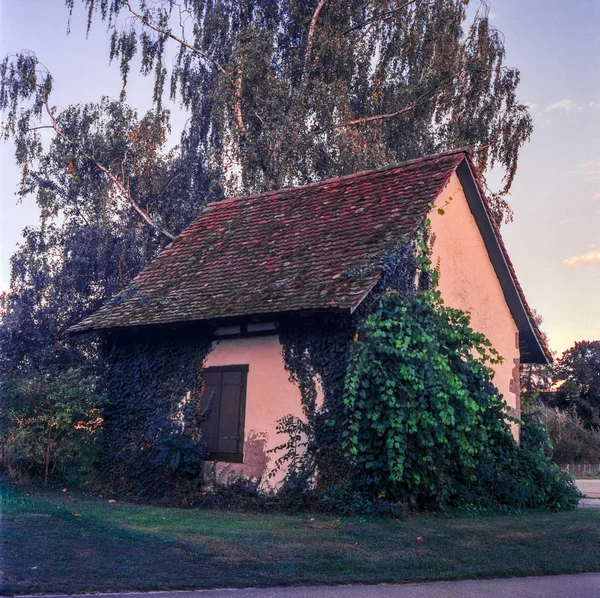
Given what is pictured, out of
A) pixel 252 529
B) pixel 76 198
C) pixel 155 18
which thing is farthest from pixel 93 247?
pixel 252 529

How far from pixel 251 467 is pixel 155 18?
19252mm

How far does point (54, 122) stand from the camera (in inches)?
1022

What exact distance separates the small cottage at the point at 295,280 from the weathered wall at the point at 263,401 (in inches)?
0.9

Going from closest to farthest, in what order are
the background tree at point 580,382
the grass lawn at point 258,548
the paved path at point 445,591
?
the paved path at point 445,591, the grass lawn at point 258,548, the background tree at point 580,382

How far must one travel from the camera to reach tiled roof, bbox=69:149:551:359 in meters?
13.1

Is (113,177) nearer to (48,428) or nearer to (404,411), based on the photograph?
(48,428)

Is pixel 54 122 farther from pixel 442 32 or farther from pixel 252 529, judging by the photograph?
pixel 252 529

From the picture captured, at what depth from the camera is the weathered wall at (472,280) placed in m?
14.5

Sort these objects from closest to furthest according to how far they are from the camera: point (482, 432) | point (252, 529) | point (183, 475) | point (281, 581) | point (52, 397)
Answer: point (281, 581) → point (252, 529) → point (482, 432) → point (183, 475) → point (52, 397)

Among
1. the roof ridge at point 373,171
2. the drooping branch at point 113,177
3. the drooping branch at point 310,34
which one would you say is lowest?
the roof ridge at point 373,171

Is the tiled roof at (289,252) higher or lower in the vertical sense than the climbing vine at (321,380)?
higher

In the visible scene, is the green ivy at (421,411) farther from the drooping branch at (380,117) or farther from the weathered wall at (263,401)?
the drooping branch at (380,117)

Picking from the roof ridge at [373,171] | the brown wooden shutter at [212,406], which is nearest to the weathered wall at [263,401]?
the brown wooden shutter at [212,406]

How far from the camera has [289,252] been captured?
14.9 metres
